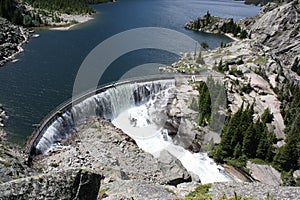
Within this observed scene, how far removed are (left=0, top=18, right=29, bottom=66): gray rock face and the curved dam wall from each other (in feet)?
85.5

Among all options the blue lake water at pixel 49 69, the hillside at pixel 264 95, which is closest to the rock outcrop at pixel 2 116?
the blue lake water at pixel 49 69

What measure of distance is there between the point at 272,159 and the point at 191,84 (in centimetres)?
2107

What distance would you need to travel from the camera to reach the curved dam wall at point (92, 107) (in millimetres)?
31031

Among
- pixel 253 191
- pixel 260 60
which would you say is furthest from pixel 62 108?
pixel 260 60

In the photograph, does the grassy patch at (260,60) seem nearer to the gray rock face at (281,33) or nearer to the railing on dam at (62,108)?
the gray rock face at (281,33)

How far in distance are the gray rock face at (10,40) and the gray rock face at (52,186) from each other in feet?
170

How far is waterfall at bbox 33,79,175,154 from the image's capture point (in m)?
31.9

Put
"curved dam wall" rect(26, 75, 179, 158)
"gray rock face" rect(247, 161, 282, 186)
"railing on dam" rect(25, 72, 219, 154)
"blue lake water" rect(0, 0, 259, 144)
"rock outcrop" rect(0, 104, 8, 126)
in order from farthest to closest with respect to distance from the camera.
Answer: "blue lake water" rect(0, 0, 259, 144), "rock outcrop" rect(0, 104, 8, 126), "curved dam wall" rect(26, 75, 179, 158), "gray rock face" rect(247, 161, 282, 186), "railing on dam" rect(25, 72, 219, 154)

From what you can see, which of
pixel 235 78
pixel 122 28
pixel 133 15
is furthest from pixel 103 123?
pixel 133 15

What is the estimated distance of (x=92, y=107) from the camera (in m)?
38.9

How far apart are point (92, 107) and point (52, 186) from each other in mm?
30459

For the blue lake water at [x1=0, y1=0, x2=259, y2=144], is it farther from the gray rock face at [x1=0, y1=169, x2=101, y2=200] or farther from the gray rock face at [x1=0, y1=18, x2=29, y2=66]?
the gray rock face at [x1=0, y1=169, x2=101, y2=200]

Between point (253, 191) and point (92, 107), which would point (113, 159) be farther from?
point (253, 191)

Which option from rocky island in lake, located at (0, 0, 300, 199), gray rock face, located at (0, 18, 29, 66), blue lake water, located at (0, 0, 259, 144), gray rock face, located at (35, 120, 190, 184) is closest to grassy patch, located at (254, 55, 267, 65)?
rocky island in lake, located at (0, 0, 300, 199)
